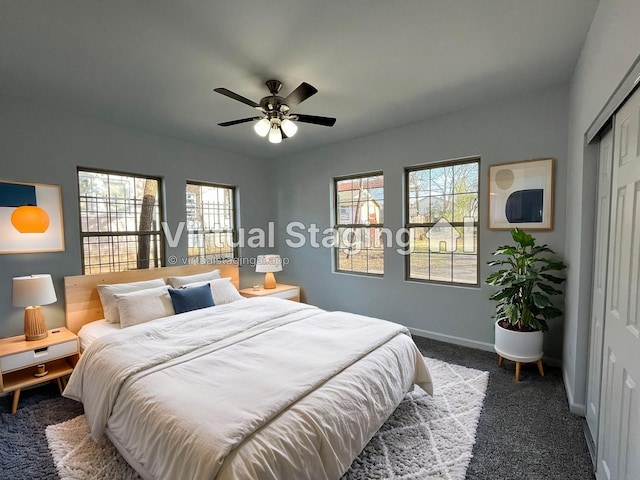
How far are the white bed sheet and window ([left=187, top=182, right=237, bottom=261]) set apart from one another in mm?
1363

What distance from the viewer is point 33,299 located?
253cm

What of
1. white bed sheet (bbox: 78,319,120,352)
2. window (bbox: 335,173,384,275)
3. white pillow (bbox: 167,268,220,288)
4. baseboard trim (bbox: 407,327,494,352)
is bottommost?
baseboard trim (bbox: 407,327,494,352)

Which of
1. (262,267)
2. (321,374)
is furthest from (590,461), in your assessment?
(262,267)

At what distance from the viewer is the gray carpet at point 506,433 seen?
1760 mm

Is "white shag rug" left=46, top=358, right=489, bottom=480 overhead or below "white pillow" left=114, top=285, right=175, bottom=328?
below

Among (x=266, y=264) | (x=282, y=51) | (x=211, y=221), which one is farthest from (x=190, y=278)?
(x=282, y=51)

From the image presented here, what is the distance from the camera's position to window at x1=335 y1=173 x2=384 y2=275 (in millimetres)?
4200

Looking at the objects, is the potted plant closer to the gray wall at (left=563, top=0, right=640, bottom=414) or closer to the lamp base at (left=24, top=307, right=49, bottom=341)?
the gray wall at (left=563, top=0, right=640, bottom=414)

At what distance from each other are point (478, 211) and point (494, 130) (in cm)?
85

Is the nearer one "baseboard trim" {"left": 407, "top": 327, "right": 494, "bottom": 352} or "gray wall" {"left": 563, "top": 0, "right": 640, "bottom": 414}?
"gray wall" {"left": 563, "top": 0, "right": 640, "bottom": 414}

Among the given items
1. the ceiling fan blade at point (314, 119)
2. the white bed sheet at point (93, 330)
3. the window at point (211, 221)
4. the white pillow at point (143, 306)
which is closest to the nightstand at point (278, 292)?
the window at point (211, 221)

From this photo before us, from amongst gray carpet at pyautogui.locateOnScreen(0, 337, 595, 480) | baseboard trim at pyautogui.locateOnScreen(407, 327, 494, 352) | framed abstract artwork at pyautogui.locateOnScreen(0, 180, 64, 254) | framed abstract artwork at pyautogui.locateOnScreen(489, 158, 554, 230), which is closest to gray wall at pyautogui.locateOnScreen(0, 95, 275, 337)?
framed abstract artwork at pyautogui.locateOnScreen(0, 180, 64, 254)

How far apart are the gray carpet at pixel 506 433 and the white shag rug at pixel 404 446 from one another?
2.5 inches

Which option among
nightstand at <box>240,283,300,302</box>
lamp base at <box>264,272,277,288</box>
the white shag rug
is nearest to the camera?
the white shag rug
